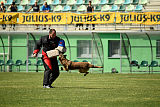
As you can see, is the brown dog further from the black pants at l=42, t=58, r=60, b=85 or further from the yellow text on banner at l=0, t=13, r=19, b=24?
the yellow text on banner at l=0, t=13, r=19, b=24

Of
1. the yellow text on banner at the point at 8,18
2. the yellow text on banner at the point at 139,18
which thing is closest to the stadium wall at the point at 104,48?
the yellow text on banner at the point at 8,18

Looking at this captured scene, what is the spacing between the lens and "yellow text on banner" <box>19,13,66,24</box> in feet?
101

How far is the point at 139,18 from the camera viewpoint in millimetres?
29531

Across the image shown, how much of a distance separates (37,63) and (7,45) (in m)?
3.17

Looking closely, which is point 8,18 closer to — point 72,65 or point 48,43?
point 72,65

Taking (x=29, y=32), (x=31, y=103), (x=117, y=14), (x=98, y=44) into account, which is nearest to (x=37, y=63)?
(x=29, y=32)

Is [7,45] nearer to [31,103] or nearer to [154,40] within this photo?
[154,40]

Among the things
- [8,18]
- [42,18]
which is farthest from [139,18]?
[8,18]

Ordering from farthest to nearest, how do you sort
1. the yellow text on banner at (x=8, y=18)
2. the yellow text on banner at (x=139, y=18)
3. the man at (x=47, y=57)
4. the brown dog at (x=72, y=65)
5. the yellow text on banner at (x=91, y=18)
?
the yellow text on banner at (x=8, y=18)
the yellow text on banner at (x=91, y=18)
the yellow text on banner at (x=139, y=18)
the brown dog at (x=72, y=65)
the man at (x=47, y=57)

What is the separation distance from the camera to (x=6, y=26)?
111ft

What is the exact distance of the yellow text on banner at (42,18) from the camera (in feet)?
101

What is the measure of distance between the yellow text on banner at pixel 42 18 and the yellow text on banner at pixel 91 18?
21.9 inches

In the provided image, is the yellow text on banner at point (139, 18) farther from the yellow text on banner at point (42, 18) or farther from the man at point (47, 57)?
the man at point (47, 57)

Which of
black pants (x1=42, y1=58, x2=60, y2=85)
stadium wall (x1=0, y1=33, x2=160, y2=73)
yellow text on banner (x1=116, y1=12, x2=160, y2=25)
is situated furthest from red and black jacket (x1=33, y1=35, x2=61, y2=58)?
stadium wall (x1=0, y1=33, x2=160, y2=73)
